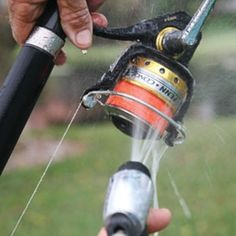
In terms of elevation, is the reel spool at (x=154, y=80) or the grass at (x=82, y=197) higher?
the reel spool at (x=154, y=80)

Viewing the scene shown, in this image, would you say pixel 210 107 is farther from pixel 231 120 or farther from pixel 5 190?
pixel 5 190

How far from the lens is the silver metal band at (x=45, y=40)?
1.07 metres

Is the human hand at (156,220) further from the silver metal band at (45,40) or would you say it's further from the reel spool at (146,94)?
the silver metal band at (45,40)

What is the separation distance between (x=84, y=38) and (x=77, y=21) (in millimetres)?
45

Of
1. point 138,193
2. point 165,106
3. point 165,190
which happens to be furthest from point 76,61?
point 138,193

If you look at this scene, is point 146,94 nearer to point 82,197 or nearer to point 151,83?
point 151,83

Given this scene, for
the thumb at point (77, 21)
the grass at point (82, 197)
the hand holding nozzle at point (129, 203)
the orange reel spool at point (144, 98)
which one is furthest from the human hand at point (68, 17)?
the grass at point (82, 197)

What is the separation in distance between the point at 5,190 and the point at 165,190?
8.94ft

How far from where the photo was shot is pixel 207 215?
10.3 ft

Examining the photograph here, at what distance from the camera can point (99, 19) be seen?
47.3 inches

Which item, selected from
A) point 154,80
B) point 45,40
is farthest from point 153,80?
point 45,40

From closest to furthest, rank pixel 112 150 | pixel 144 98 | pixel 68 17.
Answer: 1. pixel 144 98
2. pixel 68 17
3. pixel 112 150

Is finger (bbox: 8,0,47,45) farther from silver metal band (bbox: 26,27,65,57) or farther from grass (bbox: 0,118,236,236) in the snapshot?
grass (bbox: 0,118,236,236)

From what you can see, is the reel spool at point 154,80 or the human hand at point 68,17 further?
the human hand at point 68,17
